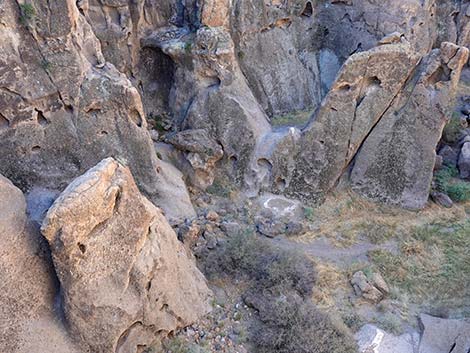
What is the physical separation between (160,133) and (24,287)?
26.8 feet

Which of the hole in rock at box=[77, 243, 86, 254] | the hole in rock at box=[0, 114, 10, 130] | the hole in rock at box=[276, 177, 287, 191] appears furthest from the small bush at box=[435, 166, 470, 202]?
the hole in rock at box=[0, 114, 10, 130]

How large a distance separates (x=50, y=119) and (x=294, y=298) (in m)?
6.45

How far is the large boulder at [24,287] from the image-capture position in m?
6.26

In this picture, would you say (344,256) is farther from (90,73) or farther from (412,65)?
(90,73)

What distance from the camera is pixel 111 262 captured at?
6.75m

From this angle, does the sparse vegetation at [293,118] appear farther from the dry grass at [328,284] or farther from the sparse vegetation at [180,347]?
the sparse vegetation at [180,347]

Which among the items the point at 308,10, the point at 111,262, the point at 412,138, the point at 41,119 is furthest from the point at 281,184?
the point at 308,10

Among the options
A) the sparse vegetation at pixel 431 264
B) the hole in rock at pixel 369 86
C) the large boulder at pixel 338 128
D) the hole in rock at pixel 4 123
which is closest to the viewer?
the hole in rock at pixel 4 123

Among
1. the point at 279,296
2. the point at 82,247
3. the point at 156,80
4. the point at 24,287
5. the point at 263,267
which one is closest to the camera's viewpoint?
the point at 82,247

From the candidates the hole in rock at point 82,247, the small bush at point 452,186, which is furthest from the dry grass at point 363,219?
the hole in rock at point 82,247

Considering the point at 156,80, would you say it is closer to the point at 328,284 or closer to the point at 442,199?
the point at 328,284

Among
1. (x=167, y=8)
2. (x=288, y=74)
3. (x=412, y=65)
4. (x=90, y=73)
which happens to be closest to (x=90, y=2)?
(x=167, y=8)

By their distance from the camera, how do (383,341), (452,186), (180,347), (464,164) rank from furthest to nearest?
1. (464,164)
2. (452,186)
3. (383,341)
4. (180,347)

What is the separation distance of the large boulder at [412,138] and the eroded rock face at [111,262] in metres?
6.79
